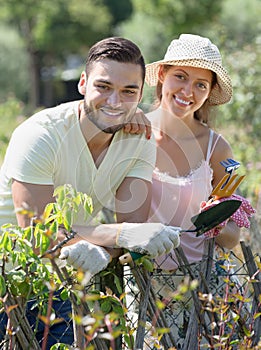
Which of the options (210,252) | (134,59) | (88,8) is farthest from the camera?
(88,8)

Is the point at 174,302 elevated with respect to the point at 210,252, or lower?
lower

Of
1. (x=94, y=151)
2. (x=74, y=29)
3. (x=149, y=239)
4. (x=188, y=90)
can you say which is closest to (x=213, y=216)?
(x=149, y=239)

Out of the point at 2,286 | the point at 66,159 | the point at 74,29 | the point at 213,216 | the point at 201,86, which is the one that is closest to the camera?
the point at 2,286

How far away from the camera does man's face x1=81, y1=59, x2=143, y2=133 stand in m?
2.79

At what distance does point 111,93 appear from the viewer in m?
2.80

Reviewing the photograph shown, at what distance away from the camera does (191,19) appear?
24.0m

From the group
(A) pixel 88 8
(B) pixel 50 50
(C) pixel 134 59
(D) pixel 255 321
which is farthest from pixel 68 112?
(B) pixel 50 50

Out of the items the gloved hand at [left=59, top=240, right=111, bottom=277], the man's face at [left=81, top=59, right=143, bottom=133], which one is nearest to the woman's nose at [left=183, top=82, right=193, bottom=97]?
the man's face at [left=81, top=59, right=143, bottom=133]

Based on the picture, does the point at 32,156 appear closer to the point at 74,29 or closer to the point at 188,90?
the point at 188,90

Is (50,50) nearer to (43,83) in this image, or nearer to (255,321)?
(43,83)

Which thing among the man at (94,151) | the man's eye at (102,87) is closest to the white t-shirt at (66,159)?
the man at (94,151)

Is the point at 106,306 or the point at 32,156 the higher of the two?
the point at 32,156

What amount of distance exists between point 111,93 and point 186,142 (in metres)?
0.74

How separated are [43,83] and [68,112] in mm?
28900
